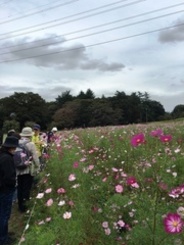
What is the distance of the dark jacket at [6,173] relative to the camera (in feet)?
19.0

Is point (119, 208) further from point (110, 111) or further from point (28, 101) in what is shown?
point (28, 101)

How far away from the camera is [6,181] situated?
5.78 m

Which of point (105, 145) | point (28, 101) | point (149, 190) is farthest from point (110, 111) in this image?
point (149, 190)

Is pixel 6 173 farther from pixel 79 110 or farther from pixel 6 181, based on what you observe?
pixel 79 110

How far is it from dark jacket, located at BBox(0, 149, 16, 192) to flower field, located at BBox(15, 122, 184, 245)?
0.65 m

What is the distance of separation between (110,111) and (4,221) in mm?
61363

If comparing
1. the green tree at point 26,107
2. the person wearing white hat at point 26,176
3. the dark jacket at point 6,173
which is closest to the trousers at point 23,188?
the person wearing white hat at point 26,176

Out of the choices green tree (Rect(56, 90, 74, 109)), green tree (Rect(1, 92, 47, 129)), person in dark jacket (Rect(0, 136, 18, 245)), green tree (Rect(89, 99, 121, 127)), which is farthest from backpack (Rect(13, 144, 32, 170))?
green tree (Rect(56, 90, 74, 109))

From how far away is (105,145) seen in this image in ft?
28.6

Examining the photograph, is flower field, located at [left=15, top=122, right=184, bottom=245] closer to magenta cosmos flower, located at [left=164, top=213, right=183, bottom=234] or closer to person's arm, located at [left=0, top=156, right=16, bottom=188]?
magenta cosmos flower, located at [left=164, top=213, right=183, bottom=234]

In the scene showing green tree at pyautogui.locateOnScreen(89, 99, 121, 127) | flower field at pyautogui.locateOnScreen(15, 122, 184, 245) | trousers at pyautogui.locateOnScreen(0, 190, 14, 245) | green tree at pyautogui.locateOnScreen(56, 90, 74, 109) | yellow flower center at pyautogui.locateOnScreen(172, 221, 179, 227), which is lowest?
trousers at pyautogui.locateOnScreen(0, 190, 14, 245)

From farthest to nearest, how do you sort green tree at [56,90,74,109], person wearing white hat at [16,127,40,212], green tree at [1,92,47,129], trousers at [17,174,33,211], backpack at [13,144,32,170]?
1. green tree at [56,90,74,109]
2. green tree at [1,92,47,129]
3. trousers at [17,174,33,211]
4. person wearing white hat at [16,127,40,212]
5. backpack at [13,144,32,170]

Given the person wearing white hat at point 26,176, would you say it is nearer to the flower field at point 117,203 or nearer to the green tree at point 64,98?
the flower field at point 117,203

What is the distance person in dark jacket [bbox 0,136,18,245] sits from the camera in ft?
19.0
